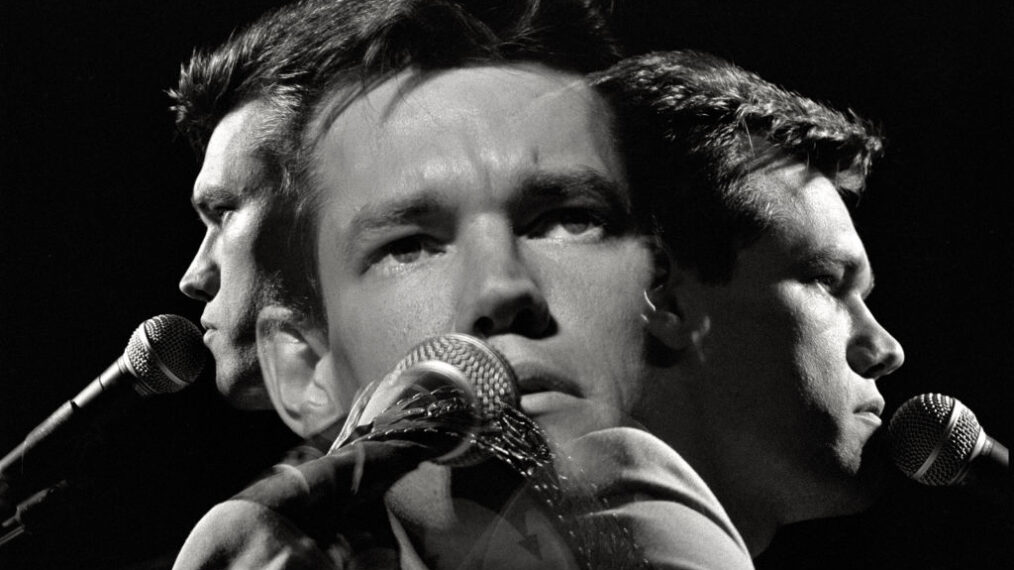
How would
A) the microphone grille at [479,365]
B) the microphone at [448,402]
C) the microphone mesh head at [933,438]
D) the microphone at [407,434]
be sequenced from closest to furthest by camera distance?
the microphone at [407,434], the microphone at [448,402], the microphone grille at [479,365], the microphone mesh head at [933,438]

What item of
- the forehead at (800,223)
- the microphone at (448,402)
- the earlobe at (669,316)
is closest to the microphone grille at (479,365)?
the microphone at (448,402)

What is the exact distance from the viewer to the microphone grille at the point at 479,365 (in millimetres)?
1266

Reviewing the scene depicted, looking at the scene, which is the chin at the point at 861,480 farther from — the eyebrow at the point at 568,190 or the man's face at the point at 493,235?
the eyebrow at the point at 568,190

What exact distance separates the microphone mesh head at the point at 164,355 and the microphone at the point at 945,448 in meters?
1.27

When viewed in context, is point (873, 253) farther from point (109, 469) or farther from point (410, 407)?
point (109, 469)

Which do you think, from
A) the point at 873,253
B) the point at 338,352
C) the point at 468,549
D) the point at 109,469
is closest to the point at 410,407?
the point at 468,549

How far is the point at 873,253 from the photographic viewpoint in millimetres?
1799

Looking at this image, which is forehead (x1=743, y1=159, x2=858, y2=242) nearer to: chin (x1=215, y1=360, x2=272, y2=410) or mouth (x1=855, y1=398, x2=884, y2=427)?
mouth (x1=855, y1=398, x2=884, y2=427)

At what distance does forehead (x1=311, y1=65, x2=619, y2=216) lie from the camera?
6.07 feet

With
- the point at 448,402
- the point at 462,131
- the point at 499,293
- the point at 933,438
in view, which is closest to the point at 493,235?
the point at 499,293

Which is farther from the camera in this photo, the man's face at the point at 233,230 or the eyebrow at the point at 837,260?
the man's face at the point at 233,230

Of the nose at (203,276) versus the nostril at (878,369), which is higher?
the nose at (203,276)

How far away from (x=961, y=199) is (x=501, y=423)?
1.03 m

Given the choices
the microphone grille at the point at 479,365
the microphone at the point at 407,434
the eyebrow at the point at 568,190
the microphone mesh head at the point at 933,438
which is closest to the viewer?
the microphone at the point at 407,434
